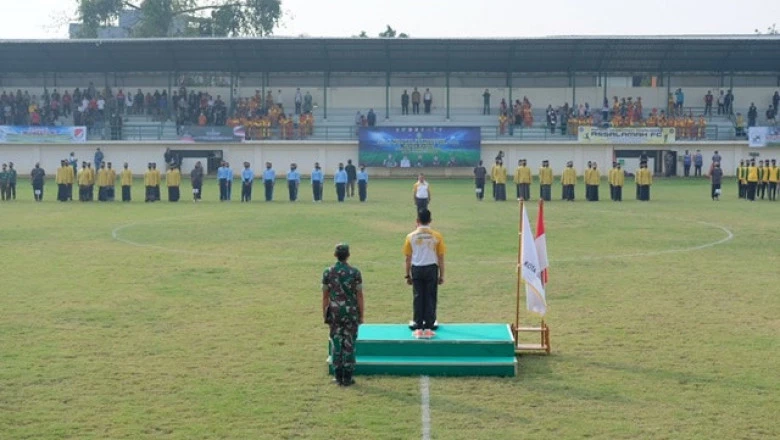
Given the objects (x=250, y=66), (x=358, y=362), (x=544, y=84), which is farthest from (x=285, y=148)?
(x=358, y=362)

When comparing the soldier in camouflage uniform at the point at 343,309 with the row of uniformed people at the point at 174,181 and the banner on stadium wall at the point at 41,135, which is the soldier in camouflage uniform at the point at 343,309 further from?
the banner on stadium wall at the point at 41,135

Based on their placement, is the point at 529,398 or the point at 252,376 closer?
the point at 529,398

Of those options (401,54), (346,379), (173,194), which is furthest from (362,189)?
(346,379)

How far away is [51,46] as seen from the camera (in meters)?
59.2

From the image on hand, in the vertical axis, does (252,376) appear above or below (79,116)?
below

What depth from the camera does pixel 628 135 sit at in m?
56.1

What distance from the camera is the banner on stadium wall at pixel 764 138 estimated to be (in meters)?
55.7

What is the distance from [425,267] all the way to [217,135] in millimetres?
45115

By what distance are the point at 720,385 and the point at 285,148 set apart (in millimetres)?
46316

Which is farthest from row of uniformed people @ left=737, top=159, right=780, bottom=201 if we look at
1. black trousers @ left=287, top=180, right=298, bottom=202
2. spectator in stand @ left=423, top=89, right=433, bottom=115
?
spectator in stand @ left=423, top=89, right=433, bottom=115

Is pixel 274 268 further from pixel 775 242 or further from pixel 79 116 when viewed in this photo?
pixel 79 116

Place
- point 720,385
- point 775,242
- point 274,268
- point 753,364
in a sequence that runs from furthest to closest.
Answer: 1. point 775,242
2. point 274,268
3. point 753,364
4. point 720,385

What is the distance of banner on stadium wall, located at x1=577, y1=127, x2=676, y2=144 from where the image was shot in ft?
184

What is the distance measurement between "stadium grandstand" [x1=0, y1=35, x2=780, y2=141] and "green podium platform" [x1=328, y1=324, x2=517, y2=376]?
1783 inches
